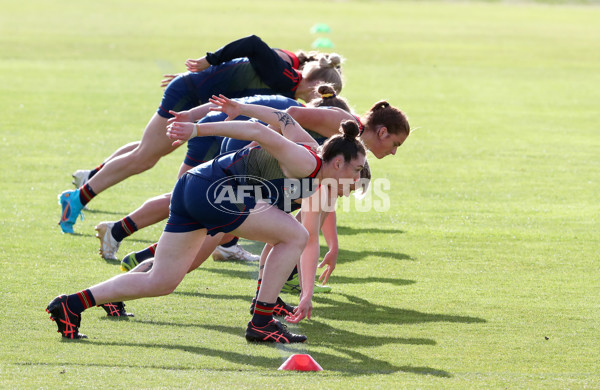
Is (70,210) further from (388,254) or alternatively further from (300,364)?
(300,364)

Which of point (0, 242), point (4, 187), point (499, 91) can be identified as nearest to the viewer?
point (0, 242)

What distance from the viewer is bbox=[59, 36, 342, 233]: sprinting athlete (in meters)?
7.56

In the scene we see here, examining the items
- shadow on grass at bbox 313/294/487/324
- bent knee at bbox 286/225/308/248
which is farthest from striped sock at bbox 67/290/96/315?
shadow on grass at bbox 313/294/487/324

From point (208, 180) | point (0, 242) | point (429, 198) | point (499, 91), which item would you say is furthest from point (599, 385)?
point (499, 91)

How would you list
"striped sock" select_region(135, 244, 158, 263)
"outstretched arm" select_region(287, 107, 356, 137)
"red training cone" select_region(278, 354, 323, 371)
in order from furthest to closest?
"striped sock" select_region(135, 244, 158, 263)
"outstretched arm" select_region(287, 107, 356, 137)
"red training cone" select_region(278, 354, 323, 371)

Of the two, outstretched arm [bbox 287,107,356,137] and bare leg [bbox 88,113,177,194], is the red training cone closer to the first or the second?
outstretched arm [bbox 287,107,356,137]

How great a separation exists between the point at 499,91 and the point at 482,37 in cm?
1533

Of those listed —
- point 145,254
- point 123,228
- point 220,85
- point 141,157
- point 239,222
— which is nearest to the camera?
point 239,222

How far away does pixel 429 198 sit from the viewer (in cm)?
1087

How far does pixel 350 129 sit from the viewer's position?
5508mm

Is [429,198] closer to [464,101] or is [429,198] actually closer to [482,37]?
[464,101]

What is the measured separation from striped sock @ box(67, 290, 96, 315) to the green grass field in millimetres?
211

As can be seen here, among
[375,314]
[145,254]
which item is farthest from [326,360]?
[145,254]

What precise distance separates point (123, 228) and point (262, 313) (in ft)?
7.43
